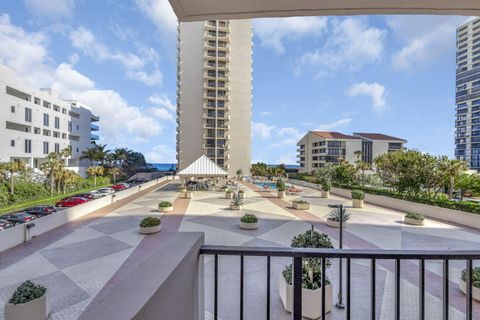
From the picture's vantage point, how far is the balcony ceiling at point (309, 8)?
2.49 m

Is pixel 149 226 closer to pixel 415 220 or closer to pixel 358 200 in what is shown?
pixel 415 220

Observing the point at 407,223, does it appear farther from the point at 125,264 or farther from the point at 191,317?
the point at 191,317

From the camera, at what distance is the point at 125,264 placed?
7777 mm

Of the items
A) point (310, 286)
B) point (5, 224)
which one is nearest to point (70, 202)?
point (5, 224)

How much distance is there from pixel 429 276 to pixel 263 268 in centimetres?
477

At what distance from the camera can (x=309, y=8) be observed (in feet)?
8.71

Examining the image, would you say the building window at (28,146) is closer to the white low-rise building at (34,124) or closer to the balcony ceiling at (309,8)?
the white low-rise building at (34,124)

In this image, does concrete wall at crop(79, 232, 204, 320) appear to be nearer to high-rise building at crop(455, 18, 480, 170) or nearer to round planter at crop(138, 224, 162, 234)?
round planter at crop(138, 224, 162, 234)

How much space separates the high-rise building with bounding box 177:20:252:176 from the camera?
1713 inches

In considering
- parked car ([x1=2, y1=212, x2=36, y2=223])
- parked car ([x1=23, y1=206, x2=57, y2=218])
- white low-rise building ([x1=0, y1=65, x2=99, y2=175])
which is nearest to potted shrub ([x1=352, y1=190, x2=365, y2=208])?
parked car ([x1=2, y1=212, x2=36, y2=223])

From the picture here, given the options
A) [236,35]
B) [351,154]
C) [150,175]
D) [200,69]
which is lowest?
[150,175]

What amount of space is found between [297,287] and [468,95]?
109567 millimetres

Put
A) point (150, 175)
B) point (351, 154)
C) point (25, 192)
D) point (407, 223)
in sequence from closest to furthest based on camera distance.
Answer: point (407, 223)
point (25, 192)
point (150, 175)
point (351, 154)

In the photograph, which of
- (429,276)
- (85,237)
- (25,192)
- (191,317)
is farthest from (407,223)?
(25,192)
